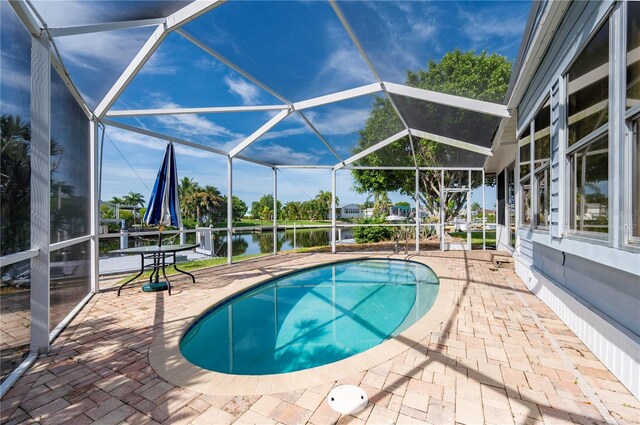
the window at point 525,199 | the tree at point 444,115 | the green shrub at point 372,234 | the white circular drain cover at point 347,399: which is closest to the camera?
the white circular drain cover at point 347,399

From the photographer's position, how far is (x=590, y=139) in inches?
101

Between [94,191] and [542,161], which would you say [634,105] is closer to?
[542,161]

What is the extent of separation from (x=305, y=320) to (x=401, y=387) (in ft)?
9.06

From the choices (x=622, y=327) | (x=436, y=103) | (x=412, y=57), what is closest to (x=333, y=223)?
(x=436, y=103)

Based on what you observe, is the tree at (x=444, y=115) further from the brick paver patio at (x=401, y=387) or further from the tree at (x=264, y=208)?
the tree at (x=264, y=208)

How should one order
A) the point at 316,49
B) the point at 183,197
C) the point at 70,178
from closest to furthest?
1. the point at 70,178
2. the point at 316,49
3. the point at 183,197

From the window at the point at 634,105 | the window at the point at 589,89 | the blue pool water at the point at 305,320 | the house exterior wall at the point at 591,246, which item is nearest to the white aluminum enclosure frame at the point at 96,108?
the blue pool water at the point at 305,320

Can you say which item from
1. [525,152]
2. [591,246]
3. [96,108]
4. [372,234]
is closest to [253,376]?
[591,246]

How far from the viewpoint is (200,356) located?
330 centimetres

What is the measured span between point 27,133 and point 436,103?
246 inches

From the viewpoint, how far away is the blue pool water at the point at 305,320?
3.47 metres

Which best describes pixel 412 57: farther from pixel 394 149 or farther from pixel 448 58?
pixel 394 149

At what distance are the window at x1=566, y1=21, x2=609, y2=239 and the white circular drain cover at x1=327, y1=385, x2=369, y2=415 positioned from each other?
2346mm

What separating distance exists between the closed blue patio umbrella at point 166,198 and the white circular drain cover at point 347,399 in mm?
4357
